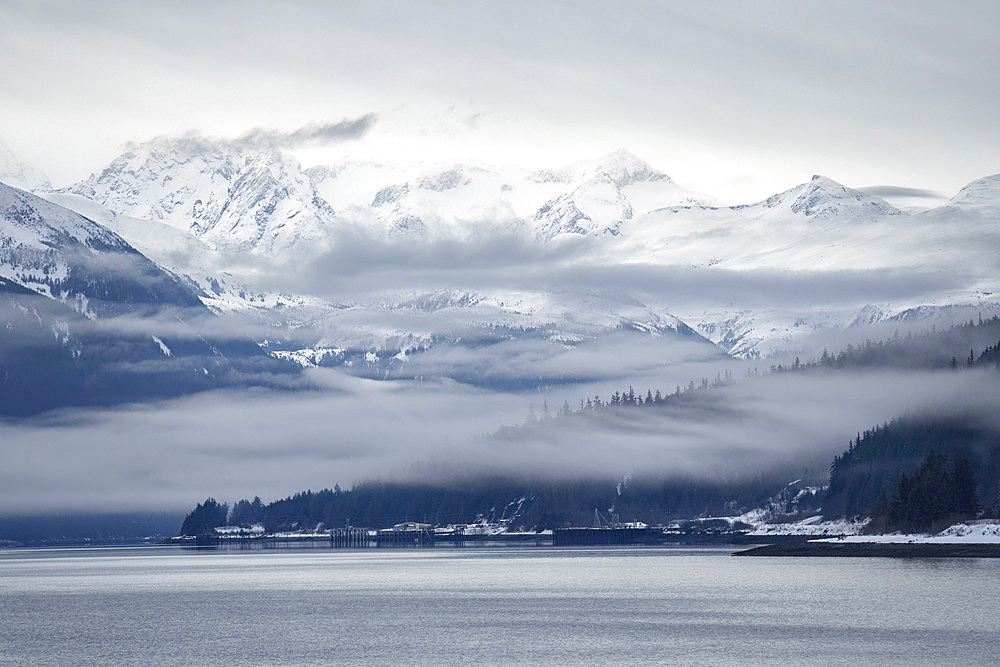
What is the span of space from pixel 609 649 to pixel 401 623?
106 ft

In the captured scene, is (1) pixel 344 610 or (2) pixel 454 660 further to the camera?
(1) pixel 344 610

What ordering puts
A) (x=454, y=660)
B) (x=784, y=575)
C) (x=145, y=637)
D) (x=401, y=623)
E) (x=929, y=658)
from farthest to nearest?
(x=784, y=575)
(x=401, y=623)
(x=145, y=637)
(x=454, y=660)
(x=929, y=658)

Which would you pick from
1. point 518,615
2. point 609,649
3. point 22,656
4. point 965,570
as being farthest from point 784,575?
point 22,656

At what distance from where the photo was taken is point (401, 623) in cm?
14825

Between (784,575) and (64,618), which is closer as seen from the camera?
(64,618)

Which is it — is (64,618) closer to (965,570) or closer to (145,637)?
(145,637)

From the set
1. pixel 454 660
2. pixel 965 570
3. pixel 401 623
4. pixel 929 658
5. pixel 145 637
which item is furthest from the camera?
pixel 965 570

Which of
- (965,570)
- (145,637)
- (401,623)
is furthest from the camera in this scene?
(965,570)

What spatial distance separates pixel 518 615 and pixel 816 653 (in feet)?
148

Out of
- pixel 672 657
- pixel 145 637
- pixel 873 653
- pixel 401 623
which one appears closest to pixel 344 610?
pixel 401 623

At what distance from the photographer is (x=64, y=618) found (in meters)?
162

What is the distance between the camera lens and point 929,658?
360 ft

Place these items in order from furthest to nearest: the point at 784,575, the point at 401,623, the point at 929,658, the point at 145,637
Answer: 1. the point at 784,575
2. the point at 401,623
3. the point at 145,637
4. the point at 929,658

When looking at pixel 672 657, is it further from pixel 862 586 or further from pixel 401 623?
pixel 862 586
